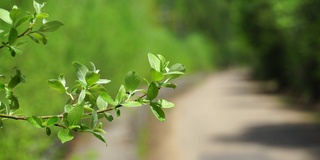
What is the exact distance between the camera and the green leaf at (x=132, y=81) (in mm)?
1978

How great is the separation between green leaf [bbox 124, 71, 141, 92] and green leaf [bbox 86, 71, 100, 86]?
88mm

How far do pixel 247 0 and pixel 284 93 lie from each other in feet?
16.4

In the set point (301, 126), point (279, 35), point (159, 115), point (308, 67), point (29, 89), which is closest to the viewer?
point (159, 115)

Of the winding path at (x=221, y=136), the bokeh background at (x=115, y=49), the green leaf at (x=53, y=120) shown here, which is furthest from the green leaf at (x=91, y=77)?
the winding path at (x=221, y=136)

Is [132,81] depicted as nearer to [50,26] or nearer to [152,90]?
[152,90]

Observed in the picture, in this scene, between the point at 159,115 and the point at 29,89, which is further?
the point at 29,89

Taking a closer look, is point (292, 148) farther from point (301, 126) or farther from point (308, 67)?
point (308, 67)

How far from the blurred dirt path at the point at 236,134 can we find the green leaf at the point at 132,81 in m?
12.0

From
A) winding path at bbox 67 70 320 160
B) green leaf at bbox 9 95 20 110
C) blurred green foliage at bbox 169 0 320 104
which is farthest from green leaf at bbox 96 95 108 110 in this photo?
blurred green foliage at bbox 169 0 320 104

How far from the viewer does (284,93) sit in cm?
3350

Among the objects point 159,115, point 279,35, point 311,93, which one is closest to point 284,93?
point 279,35

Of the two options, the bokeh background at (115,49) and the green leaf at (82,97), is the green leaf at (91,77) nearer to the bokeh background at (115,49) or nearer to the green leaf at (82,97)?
the green leaf at (82,97)

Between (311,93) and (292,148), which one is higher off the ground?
(311,93)

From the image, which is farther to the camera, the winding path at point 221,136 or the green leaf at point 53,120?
the winding path at point 221,136
